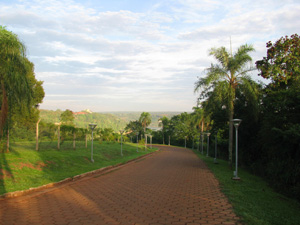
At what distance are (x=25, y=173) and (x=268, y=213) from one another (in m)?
8.87

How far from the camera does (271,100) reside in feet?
46.7

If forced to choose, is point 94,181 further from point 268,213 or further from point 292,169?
point 292,169

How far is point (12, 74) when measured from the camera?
9.17 metres

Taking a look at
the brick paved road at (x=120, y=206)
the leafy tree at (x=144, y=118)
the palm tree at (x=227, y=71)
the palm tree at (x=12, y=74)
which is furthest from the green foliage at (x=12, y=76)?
the leafy tree at (x=144, y=118)

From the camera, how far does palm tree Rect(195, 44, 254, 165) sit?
15.6 meters

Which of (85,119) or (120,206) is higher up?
(85,119)

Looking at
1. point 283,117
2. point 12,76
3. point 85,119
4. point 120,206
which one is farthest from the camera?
point 85,119

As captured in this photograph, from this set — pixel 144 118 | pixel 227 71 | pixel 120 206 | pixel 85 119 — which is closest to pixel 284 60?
Answer: pixel 227 71

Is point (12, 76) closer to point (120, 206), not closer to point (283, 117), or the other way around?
point (120, 206)

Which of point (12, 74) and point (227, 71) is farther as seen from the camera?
point (227, 71)

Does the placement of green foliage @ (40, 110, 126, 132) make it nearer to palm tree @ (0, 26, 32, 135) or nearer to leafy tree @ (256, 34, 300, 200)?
leafy tree @ (256, 34, 300, 200)

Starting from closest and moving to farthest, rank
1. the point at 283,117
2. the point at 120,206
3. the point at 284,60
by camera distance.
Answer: the point at 120,206 → the point at 283,117 → the point at 284,60

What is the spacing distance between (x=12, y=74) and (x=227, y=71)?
1252cm

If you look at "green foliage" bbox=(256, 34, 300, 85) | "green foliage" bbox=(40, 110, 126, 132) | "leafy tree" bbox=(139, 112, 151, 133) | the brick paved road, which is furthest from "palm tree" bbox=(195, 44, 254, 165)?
"leafy tree" bbox=(139, 112, 151, 133)
